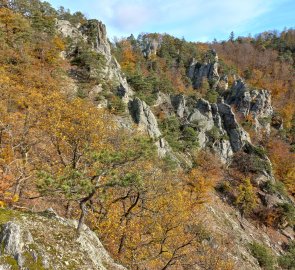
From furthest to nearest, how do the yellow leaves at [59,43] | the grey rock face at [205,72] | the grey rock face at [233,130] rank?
1. the grey rock face at [205,72]
2. the grey rock face at [233,130]
3. the yellow leaves at [59,43]

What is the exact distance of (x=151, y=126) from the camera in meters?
55.5

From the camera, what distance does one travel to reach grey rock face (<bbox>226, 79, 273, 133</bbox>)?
90.4 m

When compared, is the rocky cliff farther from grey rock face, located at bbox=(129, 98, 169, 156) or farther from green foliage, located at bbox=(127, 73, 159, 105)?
green foliage, located at bbox=(127, 73, 159, 105)

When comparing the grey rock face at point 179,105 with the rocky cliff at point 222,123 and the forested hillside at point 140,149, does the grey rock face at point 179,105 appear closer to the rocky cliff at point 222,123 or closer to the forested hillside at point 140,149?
the rocky cliff at point 222,123

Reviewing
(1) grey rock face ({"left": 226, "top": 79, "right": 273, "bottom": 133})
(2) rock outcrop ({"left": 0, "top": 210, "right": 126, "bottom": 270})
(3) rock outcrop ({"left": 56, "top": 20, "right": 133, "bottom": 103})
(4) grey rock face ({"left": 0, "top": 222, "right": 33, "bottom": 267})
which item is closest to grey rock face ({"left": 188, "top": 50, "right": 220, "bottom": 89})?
(1) grey rock face ({"left": 226, "top": 79, "right": 273, "bottom": 133})

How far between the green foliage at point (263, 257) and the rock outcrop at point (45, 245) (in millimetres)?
32253

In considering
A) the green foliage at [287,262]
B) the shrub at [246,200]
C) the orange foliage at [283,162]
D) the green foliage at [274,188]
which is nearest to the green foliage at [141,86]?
the shrub at [246,200]

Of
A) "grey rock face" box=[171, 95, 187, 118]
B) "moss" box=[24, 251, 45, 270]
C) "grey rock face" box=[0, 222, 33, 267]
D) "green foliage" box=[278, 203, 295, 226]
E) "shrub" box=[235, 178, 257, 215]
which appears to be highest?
"grey rock face" box=[171, 95, 187, 118]

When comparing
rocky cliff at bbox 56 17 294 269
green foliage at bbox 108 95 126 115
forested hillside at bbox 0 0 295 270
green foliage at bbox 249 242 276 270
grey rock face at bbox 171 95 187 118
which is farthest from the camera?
grey rock face at bbox 171 95 187 118

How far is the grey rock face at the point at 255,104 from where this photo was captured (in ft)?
297

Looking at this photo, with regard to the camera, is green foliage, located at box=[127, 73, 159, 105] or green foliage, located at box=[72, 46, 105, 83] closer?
green foliage, located at box=[72, 46, 105, 83]

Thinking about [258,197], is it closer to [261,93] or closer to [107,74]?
[107,74]

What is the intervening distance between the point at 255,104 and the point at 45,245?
92.3 meters

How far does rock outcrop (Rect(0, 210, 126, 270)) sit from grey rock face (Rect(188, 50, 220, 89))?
332ft
